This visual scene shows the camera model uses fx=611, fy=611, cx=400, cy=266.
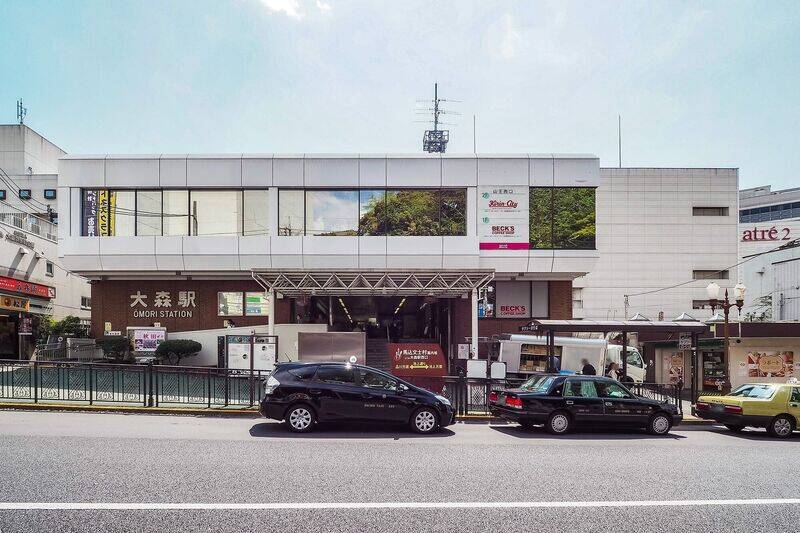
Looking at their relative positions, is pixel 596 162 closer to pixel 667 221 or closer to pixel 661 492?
pixel 661 492

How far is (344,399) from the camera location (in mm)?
13656

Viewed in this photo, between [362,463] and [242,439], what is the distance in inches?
133

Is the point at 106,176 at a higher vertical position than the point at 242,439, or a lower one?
higher

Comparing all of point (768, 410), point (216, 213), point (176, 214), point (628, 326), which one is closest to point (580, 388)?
point (768, 410)

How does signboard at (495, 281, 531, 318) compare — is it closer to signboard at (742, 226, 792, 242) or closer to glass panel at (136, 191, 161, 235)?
glass panel at (136, 191, 161, 235)

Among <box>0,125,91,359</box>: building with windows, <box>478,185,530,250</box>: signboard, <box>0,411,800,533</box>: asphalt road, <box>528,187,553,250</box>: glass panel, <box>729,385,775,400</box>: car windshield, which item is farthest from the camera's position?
<box>0,125,91,359</box>: building with windows

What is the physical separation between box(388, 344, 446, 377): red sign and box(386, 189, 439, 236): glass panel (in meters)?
10.8

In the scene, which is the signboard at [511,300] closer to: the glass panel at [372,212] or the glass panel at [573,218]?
the glass panel at [573,218]

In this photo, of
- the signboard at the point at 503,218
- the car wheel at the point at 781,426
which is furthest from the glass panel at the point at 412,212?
the car wheel at the point at 781,426

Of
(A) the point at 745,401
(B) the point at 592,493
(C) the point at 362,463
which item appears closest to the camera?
(B) the point at 592,493

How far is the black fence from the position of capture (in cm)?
1655

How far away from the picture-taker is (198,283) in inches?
1220

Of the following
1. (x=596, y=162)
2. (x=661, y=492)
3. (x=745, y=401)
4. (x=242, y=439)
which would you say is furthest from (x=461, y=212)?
(x=661, y=492)

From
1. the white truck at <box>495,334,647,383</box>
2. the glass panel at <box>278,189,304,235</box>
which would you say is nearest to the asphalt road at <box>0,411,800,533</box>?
the white truck at <box>495,334,647,383</box>
